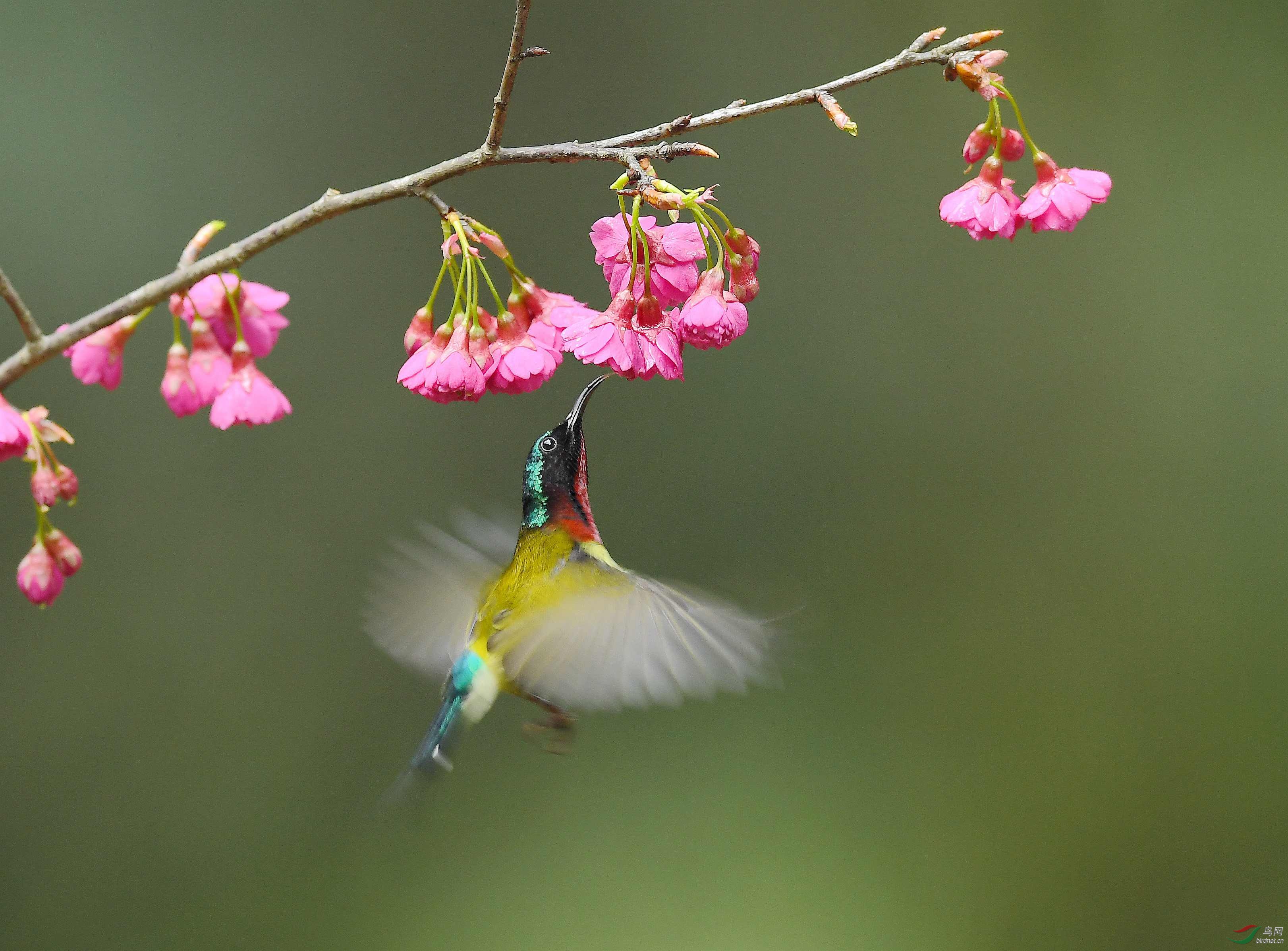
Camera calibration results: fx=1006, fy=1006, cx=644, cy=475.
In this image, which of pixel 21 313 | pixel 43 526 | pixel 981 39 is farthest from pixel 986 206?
pixel 43 526

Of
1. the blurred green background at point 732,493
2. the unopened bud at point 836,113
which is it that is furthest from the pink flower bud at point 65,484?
the blurred green background at point 732,493

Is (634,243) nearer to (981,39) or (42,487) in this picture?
(981,39)

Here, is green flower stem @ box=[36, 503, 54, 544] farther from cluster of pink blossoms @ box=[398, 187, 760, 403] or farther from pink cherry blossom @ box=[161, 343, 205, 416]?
cluster of pink blossoms @ box=[398, 187, 760, 403]

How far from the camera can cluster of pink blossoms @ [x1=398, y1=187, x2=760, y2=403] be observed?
2.78ft

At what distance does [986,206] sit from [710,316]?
30 cm

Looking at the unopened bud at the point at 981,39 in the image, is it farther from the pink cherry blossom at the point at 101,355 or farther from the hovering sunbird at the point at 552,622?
the pink cherry blossom at the point at 101,355

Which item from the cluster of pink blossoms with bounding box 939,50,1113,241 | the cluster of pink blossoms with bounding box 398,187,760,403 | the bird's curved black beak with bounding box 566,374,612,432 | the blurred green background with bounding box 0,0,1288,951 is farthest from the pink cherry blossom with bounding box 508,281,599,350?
the blurred green background with bounding box 0,0,1288,951

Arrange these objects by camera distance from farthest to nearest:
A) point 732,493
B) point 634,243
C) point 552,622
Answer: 1. point 732,493
2. point 552,622
3. point 634,243

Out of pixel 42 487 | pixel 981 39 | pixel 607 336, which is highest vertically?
pixel 981 39

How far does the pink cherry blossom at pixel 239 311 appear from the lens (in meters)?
0.96

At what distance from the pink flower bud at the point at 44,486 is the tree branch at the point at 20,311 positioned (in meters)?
0.17

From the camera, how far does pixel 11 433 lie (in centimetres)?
82

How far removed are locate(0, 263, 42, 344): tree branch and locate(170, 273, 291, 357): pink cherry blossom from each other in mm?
165

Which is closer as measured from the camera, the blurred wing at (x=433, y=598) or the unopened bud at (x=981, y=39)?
the unopened bud at (x=981, y=39)
